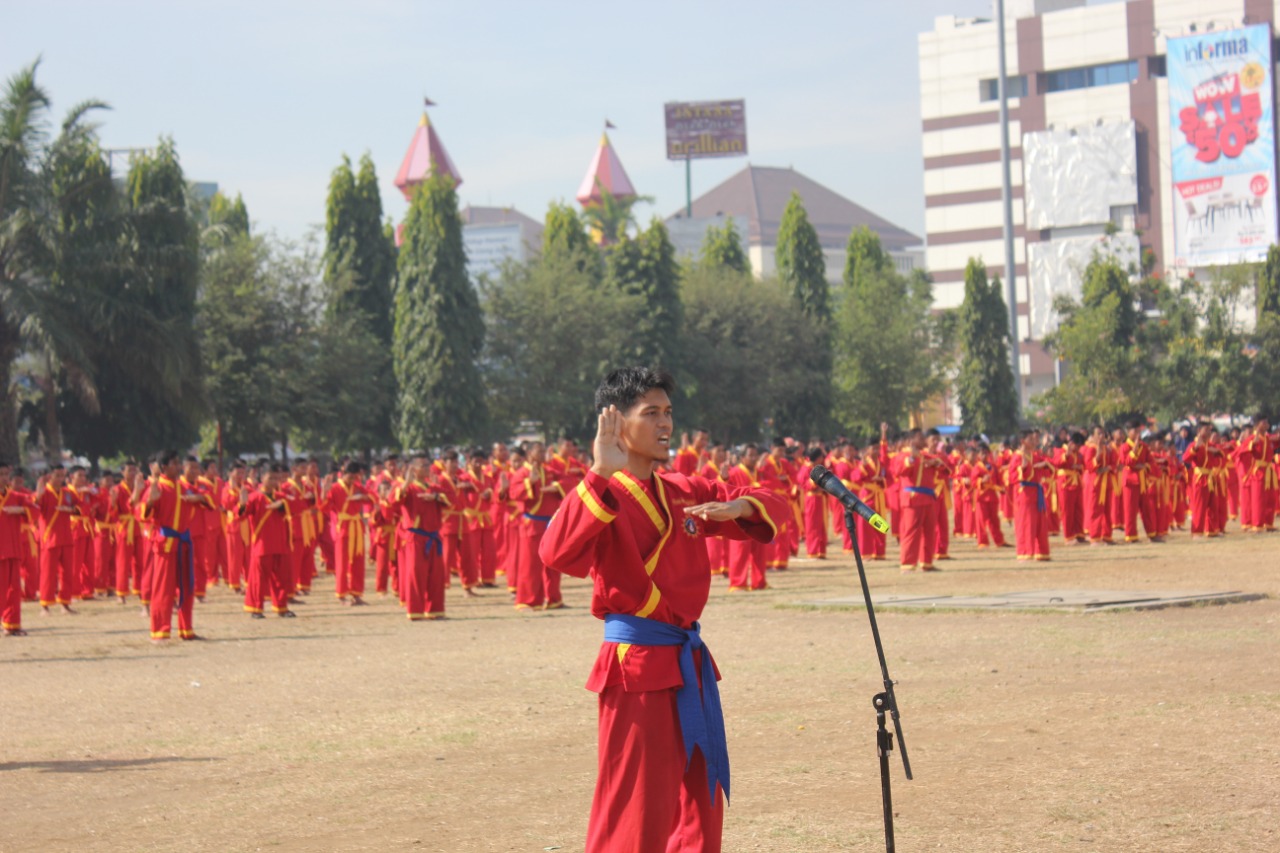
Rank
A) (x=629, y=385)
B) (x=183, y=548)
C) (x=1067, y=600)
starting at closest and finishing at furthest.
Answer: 1. (x=629, y=385)
2. (x=1067, y=600)
3. (x=183, y=548)

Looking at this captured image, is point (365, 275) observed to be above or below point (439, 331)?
above

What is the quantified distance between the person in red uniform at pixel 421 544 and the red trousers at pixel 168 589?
2.36 m

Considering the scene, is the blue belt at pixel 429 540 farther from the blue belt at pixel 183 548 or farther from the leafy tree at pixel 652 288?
the leafy tree at pixel 652 288

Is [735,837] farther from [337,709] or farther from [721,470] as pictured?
[721,470]

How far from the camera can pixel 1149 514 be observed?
24.4 metres

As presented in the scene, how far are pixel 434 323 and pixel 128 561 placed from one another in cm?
1920

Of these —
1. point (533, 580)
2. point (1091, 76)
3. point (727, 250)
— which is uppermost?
point (1091, 76)

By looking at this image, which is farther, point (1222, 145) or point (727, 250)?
point (1222, 145)

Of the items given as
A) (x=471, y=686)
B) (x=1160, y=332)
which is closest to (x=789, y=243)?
(x=1160, y=332)

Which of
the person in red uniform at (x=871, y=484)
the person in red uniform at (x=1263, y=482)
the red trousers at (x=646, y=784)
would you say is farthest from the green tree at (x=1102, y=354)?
the red trousers at (x=646, y=784)

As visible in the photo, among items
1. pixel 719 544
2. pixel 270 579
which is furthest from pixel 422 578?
pixel 719 544

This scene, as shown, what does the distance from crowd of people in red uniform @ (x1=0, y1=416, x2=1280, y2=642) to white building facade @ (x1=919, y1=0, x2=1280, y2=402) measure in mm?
52045

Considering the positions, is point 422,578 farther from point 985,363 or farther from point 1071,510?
point 985,363

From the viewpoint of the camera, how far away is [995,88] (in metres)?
86.6
